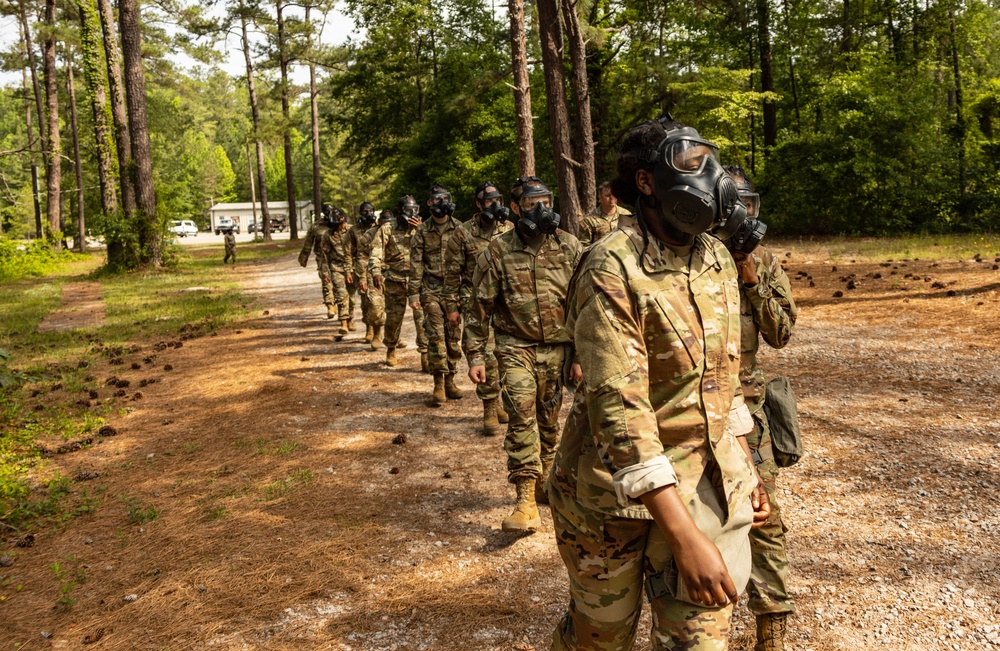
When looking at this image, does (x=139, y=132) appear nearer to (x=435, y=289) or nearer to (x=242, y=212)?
(x=435, y=289)

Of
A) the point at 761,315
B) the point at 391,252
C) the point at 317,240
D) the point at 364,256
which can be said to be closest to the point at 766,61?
the point at 317,240

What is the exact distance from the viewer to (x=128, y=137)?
2806cm

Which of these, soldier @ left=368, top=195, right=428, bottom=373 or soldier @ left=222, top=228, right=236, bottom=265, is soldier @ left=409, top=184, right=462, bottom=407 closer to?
soldier @ left=368, top=195, right=428, bottom=373

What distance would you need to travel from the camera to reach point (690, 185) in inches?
96.7

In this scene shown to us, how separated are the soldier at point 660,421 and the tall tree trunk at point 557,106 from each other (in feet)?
35.8

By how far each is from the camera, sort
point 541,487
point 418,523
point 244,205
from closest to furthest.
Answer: point 418,523
point 541,487
point 244,205

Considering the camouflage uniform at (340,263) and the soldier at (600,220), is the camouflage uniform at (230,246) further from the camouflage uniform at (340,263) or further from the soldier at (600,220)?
the soldier at (600,220)

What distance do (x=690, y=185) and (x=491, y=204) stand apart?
585cm

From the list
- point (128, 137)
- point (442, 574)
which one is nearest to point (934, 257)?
point (442, 574)

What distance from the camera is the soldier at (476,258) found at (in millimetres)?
8188

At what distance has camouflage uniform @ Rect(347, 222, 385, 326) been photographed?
42.0 ft

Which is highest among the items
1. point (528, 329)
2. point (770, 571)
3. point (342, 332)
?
point (528, 329)

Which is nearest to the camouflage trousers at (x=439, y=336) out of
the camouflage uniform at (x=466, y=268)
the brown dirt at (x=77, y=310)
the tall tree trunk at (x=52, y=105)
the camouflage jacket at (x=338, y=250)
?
the camouflage uniform at (x=466, y=268)

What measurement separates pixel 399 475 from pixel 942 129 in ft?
80.5
